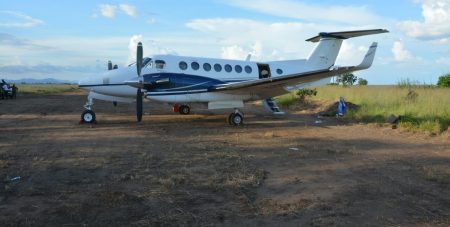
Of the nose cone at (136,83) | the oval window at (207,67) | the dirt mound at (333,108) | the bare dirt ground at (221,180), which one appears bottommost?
the bare dirt ground at (221,180)

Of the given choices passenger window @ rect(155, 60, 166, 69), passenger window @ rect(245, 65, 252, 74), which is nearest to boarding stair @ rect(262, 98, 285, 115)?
passenger window @ rect(245, 65, 252, 74)

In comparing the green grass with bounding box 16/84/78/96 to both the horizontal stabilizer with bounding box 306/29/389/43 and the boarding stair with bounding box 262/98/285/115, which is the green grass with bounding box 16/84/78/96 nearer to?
the boarding stair with bounding box 262/98/285/115

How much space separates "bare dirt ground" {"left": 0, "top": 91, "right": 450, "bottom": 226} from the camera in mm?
5082

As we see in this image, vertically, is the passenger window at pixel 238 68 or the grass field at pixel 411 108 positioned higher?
the passenger window at pixel 238 68

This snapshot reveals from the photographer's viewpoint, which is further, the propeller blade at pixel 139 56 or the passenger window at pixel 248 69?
the passenger window at pixel 248 69

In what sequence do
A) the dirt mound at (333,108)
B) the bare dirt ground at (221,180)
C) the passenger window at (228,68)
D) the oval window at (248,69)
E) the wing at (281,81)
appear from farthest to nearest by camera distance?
the dirt mound at (333,108)
the oval window at (248,69)
the passenger window at (228,68)
the wing at (281,81)
the bare dirt ground at (221,180)

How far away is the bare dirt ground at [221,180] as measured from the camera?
5.08 m

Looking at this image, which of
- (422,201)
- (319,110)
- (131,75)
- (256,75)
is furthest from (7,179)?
(319,110)

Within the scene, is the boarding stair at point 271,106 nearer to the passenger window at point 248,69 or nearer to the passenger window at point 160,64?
the passenger window at point 248,69

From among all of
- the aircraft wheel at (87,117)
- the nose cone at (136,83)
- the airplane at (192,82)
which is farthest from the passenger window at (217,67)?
the aircraft wheel at (87,117)

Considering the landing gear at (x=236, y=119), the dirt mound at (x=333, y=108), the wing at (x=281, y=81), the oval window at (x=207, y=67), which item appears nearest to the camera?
the wing at (x=281, y=81)

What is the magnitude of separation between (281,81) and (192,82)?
3249 millimetres

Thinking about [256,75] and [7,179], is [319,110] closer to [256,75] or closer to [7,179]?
[256,75]

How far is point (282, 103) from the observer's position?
95.2 feet
